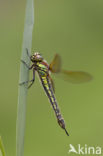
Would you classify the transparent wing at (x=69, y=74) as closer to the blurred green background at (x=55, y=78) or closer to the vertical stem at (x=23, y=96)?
the vertical stem at (x=23, y=96)

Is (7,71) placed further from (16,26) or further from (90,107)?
(90,107)

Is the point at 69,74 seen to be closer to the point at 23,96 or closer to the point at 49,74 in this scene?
the point at 49,74

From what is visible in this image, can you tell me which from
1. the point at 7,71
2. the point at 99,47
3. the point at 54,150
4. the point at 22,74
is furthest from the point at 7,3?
the point at 22,74

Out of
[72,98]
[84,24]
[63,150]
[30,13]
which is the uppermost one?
[84,24]

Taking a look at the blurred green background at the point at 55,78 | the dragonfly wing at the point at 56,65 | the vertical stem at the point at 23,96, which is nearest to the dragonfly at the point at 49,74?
the dragonfly wing at the point at 56,65

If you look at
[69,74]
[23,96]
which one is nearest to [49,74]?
[69,74]

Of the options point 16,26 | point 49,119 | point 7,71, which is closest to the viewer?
point 49,119

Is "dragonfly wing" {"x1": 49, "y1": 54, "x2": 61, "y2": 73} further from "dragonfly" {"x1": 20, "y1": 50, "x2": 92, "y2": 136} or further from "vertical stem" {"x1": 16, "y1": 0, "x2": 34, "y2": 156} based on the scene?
"vertical stem" {"x1": 16, "y1": 0, "x2": 34, "y2": 156}
